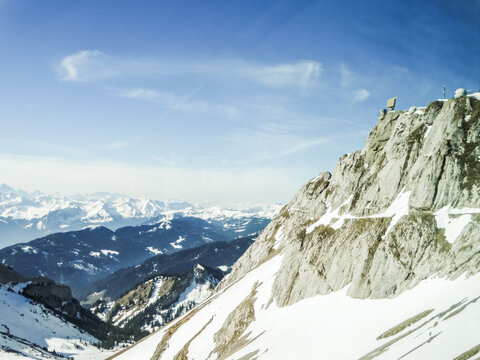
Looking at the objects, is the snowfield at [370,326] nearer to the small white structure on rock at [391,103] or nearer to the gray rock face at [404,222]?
the gray rock face at [404,222]

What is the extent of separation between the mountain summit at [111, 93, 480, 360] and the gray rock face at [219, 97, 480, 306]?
0.54 feet

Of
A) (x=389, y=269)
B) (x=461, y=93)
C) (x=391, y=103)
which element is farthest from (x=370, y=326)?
(x=391, y=103)

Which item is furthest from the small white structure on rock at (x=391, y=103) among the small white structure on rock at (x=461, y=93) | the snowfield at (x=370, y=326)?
the snowfield at (x=370, y=326)

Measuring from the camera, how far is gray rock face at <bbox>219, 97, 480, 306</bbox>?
36.7 meters

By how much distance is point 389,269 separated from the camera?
3931 cm

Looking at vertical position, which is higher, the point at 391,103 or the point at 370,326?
the point at 391,103

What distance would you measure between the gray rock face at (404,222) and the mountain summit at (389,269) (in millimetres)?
165

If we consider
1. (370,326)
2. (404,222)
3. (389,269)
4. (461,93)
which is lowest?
(370,326)

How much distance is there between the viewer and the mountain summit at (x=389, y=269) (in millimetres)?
26419

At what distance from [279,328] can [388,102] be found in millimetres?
55616

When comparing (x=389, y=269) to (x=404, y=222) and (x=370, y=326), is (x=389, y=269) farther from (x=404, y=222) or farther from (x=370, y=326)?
(x=370, y=326)

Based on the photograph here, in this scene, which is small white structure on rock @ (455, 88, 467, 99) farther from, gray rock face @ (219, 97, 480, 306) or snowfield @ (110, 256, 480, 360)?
snowfield @ (110, 256, 480, 360)

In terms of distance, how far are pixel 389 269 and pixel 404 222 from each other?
23.3 ft

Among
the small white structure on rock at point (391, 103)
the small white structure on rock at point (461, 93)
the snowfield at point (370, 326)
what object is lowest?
the snowfield at point (370, 326)
